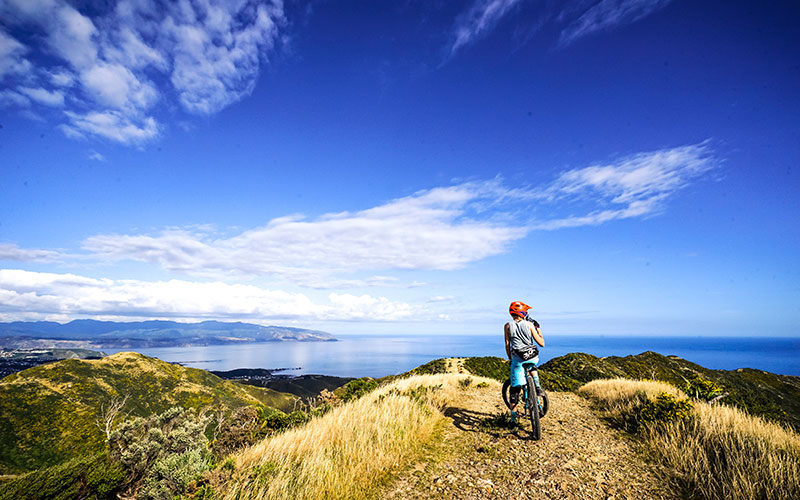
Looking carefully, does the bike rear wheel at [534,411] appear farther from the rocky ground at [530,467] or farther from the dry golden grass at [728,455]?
the dry golden grass at [728,455]

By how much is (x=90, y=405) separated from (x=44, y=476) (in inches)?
1610

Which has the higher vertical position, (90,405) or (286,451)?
(286,451)

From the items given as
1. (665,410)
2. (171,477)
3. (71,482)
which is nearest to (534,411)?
(665,410)

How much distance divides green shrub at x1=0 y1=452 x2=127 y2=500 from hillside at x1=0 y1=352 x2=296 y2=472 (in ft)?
91.0

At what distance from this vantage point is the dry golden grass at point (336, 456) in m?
4.09

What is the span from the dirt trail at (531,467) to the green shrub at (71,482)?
493cm

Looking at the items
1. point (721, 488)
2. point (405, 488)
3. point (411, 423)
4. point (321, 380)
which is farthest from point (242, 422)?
point (321, 380)

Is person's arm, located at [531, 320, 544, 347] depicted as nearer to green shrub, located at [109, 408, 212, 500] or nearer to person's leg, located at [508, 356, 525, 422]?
person's leg, located at [508, 356, 525, 422]

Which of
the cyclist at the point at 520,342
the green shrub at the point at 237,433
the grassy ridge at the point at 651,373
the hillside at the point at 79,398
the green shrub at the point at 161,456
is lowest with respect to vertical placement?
the hillside at the point at 79,398

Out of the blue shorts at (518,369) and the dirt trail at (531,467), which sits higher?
the blue shorts at (518,369)

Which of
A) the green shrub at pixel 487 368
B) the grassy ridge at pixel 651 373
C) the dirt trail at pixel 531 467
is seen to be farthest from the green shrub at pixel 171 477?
the grassy ridge at pixel 651 373

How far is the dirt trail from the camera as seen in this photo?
15.1 ft

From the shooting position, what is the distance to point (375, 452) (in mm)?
5383

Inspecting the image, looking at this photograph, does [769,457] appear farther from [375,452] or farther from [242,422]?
[242,422]
